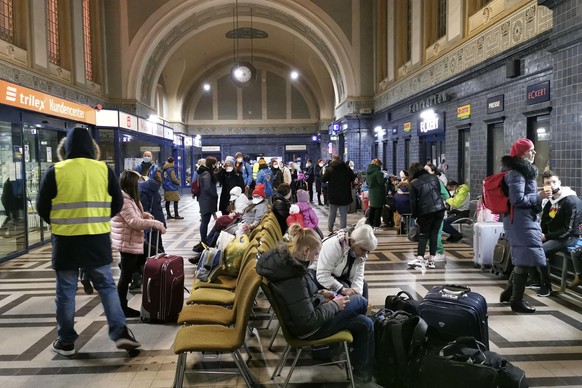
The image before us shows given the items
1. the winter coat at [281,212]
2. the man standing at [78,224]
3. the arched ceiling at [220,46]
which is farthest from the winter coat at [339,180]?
the arched ceiling at [220,46]

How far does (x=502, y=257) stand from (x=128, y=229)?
4.58 meters

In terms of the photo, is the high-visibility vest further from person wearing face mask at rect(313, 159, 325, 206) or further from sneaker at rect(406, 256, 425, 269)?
person wearing face mask at rect(313, 159, 325, 206)

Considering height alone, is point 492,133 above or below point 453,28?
below

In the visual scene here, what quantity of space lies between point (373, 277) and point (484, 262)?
1608 millimetres

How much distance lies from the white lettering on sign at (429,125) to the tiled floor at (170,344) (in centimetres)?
688

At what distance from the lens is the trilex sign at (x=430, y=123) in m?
12.4

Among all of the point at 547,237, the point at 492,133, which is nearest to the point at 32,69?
the point at 492,133

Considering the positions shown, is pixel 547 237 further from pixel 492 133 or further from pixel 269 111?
pixel 269 111

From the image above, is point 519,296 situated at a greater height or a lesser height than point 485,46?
lesser

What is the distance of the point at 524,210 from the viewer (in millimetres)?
4727

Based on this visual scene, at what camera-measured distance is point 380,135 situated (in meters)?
19.0

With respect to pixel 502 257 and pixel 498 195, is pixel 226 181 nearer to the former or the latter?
pixel 502 257

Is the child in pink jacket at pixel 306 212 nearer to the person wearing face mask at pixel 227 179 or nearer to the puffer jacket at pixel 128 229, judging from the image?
the puffer jacket at pixel 128 229

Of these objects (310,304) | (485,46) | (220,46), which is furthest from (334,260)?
(220,46)
